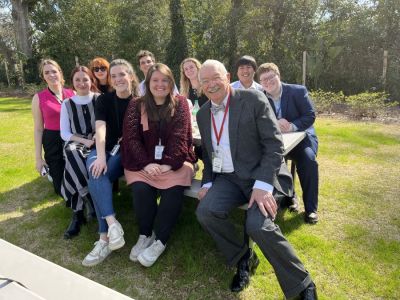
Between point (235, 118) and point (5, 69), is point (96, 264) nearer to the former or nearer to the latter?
point (235, 118)

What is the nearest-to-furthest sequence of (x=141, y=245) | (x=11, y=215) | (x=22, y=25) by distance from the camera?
(x=141, y=245)
(x=11, y=215)
(x=22, y=25)

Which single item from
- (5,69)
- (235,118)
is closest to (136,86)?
(235,118)

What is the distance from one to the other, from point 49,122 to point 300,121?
2.82 meters

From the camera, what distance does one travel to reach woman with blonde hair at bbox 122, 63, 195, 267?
2949mm

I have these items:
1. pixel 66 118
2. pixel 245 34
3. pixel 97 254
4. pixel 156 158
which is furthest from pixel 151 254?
pixel 245 34

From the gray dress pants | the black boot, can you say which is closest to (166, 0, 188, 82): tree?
the black boot

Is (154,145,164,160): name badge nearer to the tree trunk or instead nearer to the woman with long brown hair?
the woman with long brown hair

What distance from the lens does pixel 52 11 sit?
733 inches

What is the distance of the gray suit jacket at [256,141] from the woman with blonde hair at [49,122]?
234cm

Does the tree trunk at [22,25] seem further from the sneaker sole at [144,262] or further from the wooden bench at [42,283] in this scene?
the wooden bench at [42,283]

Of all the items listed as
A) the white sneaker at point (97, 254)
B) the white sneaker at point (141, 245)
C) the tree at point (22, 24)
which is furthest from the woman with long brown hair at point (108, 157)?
the tree at point (22, 24)

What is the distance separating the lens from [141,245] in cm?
301

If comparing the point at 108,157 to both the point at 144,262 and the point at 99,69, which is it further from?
the point at 99,69

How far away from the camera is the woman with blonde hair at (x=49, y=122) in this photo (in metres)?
3.99
